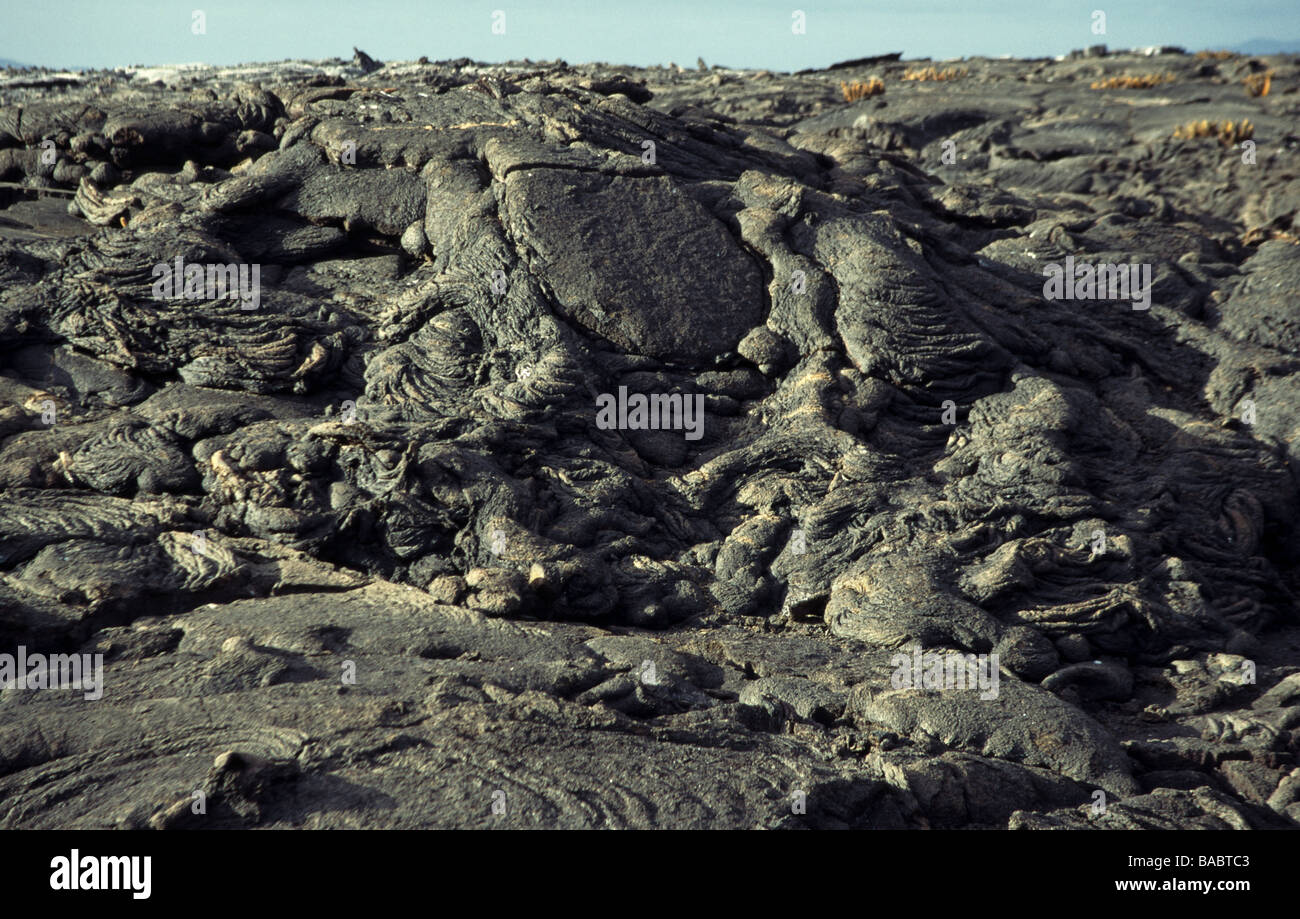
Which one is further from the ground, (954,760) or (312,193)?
(312,193)

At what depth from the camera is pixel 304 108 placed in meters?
11.7

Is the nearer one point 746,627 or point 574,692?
point 574,692

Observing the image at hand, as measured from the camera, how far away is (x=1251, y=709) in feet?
23.7

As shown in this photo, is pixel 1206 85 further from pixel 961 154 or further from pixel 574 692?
pixel 574 692

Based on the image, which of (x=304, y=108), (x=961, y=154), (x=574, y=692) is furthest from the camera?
(x=961, y=154)

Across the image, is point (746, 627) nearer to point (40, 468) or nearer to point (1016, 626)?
point (1016, 626)

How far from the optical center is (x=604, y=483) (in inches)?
333

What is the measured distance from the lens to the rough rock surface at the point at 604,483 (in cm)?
590

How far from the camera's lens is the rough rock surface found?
5.90 m

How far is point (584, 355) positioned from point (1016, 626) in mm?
4442
